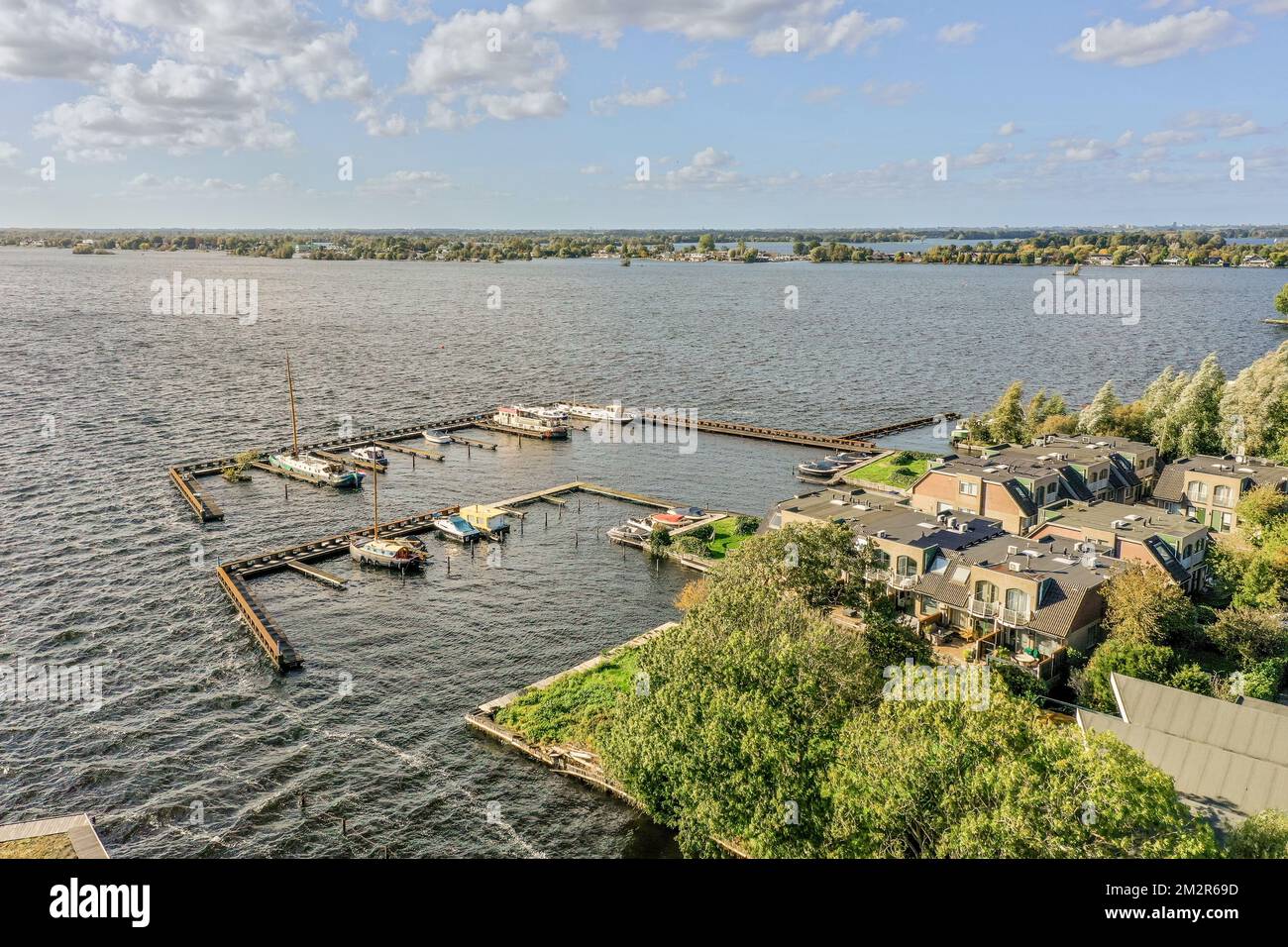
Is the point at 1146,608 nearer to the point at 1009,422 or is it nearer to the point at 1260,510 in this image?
the point at 1260,510

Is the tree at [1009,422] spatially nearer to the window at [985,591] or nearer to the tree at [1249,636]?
the window at [985,591]

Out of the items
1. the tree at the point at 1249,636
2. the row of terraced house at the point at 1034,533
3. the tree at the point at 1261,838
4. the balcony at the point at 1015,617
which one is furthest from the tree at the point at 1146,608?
the tree at the point at 1261,838

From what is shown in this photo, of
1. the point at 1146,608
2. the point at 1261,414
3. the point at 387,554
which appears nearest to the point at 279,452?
the point at 387,554

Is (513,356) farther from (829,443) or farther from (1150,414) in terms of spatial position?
(1150,414)

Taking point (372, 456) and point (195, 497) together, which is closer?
point (195, 497)

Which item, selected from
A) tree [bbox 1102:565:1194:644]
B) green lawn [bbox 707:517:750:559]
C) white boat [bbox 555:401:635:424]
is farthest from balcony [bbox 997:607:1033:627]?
white boat [bbox 555:401:635:424]

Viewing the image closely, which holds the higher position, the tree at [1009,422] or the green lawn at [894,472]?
the tree at [1009,422]

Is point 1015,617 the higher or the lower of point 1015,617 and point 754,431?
the lower
